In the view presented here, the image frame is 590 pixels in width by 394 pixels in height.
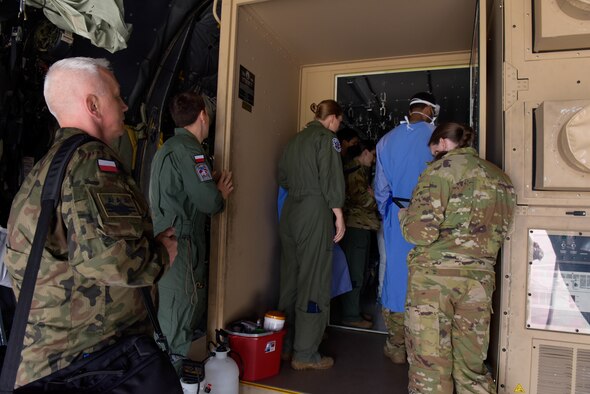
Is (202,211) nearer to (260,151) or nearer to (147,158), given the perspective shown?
(260,151)

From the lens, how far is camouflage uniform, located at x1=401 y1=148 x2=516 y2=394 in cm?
218

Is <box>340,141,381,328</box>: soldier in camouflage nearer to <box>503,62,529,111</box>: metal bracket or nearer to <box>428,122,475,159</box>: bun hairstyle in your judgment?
<box>428,122,475,159</box>: bun hairstyle

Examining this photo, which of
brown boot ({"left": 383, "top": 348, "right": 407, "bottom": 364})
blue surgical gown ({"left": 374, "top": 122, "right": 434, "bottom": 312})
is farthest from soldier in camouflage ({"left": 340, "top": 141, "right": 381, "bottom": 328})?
brown boot ({"left": 383, "top": 348, "right": 407, "bottom": 364})

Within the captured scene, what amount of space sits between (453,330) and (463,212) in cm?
65

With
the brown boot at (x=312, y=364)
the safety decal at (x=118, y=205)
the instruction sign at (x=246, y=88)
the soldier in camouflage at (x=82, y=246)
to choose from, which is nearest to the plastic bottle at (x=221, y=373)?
the brown boot at (x=312, y=364)

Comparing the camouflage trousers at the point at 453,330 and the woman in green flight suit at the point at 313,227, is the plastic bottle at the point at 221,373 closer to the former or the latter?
the woman in green flight suit at the point at 313,227

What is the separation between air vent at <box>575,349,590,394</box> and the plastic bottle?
5.98ft

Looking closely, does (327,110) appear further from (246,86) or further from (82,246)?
(82,246)

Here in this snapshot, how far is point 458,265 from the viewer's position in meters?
2.21

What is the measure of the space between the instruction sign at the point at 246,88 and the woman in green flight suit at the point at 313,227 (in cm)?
44

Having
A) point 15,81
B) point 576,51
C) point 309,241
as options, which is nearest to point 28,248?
point 309,241

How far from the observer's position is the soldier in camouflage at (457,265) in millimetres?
2176

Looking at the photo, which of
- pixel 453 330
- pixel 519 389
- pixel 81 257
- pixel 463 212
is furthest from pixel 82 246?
pixel 519 389

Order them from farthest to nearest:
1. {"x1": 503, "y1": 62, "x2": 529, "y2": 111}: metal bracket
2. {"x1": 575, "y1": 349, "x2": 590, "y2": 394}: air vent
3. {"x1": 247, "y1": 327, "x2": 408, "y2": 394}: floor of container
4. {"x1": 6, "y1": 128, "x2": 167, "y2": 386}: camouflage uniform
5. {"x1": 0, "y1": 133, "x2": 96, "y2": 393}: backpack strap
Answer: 1. {"x1": 247, "y1": 327, "x2": 408, "y2": 394}: floor of container
2. {"x1": 503, "y1": 62, "x2": 529, "y2": 111}: metal bracket
3. {"x1": 575, "y1": 349, "x2": 590, "y2": 394}: air vent
4. {"x1": 6, "y1": 128, "x2": 167, "y2": 386}: camouflage uniform
5. {"x1": 0, "y1": 133, "x2": 96, "y2": 393}: backpack strap
